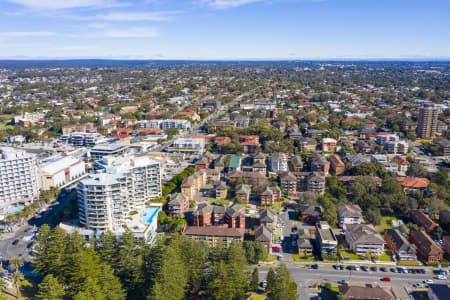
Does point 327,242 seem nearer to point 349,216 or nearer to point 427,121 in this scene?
point 349,216

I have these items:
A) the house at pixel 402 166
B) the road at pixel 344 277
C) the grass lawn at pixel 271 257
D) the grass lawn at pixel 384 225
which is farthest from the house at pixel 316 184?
the house at pixel 402 166

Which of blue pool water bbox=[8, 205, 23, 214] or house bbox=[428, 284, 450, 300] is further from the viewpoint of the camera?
blue pool water bbox=[8, 205, 23, 214]

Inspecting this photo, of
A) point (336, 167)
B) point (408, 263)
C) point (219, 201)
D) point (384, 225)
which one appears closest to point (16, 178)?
point (219, 201)

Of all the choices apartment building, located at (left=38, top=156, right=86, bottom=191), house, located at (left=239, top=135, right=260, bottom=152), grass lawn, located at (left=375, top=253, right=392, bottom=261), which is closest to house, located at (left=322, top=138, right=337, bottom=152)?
house, located at (left=239, top=135, right=260, bottom=152)

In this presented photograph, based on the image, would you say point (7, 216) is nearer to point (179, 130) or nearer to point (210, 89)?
point (179, 130)

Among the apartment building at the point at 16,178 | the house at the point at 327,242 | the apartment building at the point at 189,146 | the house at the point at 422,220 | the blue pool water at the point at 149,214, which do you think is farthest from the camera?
the apartment building at the point at 189,146

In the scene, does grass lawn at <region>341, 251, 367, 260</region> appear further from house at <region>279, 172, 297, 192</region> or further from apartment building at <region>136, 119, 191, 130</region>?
apartment building at <region>136, 119, 191, 130</region>

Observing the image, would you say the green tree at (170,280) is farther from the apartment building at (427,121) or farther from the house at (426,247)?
the apartment building at (427,121)
